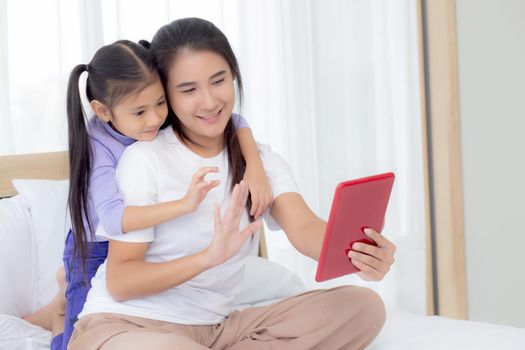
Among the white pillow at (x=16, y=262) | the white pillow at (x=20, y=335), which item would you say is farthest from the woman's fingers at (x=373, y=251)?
the white pillow at (x=16, y=262)

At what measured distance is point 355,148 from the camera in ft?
11.1

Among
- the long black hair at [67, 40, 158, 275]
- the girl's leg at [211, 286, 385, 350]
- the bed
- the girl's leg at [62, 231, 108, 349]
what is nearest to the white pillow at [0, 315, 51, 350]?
the bed

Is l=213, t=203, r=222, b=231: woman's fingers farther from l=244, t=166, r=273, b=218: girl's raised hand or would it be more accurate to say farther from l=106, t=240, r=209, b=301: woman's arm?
l=244, t=166, r=273, b=218: girl's raised hand

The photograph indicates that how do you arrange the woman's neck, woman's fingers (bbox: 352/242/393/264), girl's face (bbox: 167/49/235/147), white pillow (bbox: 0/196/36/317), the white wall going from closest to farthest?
woman's fingers (bbox: 352/242/393/264), girl's face (bbox: 167/49/235/147), the woman's neck, white pillow (bbox: 0/196/36/317), the white wall

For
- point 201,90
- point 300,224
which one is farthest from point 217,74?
point 300,224

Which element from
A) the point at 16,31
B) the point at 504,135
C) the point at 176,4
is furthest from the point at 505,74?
the point at 16,31

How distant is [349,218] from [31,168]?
4.05 ft

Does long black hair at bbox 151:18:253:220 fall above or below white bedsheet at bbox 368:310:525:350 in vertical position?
above

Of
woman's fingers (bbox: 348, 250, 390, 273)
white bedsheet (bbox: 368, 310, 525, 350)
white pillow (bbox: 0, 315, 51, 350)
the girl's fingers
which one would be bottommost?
white bedsheet (bbox: 368, 310, 525, 350)

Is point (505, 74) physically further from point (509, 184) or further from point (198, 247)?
point (198, 247)

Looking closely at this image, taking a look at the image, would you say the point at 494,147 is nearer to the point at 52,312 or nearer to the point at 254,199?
the point at 254,199

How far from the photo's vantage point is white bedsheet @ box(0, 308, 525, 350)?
68.8 inches

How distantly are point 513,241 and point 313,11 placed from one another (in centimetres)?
130

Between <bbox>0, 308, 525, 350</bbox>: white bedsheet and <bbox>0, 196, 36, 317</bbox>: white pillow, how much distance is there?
0.29ft
